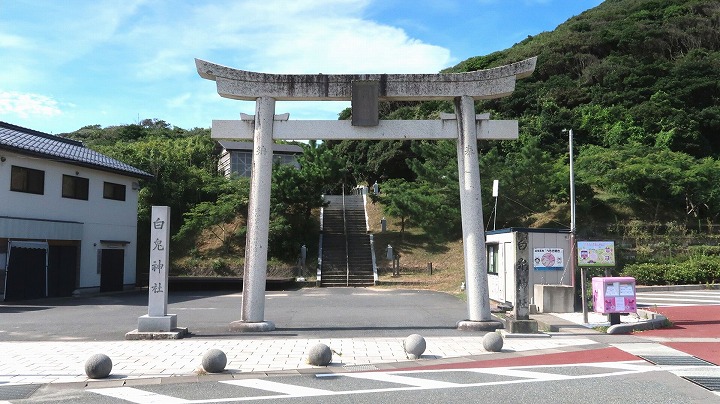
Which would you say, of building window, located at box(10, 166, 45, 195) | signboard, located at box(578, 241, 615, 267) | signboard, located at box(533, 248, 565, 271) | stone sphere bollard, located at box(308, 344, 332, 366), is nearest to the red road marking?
stone sphere bollard, located at box(308, 344, 332, 366)

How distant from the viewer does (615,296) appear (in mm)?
13109

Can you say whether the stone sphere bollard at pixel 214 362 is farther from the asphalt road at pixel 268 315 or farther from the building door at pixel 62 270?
the building door at pixel 62 270

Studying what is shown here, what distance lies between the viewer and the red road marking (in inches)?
372

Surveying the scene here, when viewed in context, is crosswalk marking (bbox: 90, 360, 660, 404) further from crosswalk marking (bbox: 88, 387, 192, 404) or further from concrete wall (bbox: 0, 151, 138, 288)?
concrete wall (bbox: 0, 151, 138, 288)

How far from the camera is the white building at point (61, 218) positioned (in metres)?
21.8

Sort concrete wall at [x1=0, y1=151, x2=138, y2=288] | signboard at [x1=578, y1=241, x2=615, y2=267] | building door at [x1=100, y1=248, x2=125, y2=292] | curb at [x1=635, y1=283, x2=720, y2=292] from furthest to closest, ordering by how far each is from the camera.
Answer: building door at [x1=100, y1=248, x2=125, y2=292] → curb at [x1=635, y1=283, x2=720, y2=292] → concrete wall at [x1=0, y1=151, x2=138, y2=288] → signboard at [x1=578, y1=241, x2=615, y2=267]

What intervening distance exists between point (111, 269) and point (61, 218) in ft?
11.6

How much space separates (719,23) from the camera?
66188 mm

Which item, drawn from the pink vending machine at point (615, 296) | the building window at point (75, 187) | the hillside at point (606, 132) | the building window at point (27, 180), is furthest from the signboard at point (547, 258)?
the building window at point (75, 187)

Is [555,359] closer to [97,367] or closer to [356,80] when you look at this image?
[97,367]

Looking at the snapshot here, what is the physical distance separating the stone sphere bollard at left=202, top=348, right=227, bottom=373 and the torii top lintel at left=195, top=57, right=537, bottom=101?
7.05 metres

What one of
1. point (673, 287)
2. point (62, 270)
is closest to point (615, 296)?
point (673, 287)

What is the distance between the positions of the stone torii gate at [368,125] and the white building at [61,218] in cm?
1264

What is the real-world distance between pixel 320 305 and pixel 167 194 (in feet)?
61.3
